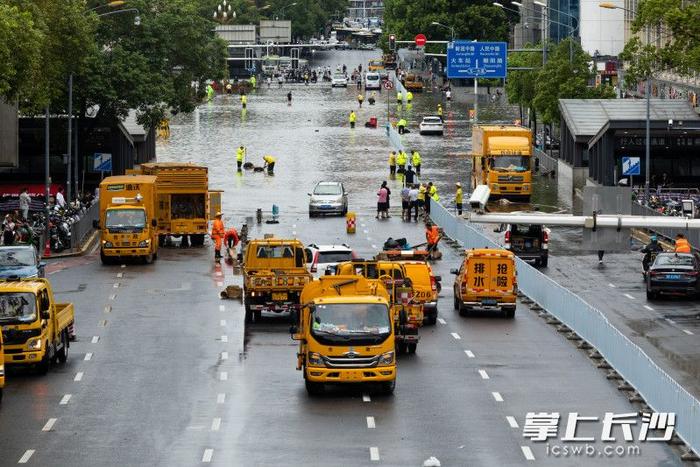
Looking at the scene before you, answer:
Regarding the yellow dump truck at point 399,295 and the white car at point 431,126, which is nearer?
the yellow dump truck at point 399,295

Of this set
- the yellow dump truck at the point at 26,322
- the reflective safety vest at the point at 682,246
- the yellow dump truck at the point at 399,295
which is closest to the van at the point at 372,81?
the reflective safety vest at the point at 682,246

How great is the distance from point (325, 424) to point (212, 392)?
15.2 feet

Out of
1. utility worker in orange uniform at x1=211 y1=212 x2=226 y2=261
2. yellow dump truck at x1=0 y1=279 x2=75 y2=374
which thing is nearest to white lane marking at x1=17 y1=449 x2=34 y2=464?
yellow dump truck at x1=0 y1=279 x2=75 y2=374

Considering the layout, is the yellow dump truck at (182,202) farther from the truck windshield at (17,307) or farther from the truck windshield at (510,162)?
the truck windshield at (17,307)

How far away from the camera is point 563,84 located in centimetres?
10869

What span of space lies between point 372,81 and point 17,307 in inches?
4707

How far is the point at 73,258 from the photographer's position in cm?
6538

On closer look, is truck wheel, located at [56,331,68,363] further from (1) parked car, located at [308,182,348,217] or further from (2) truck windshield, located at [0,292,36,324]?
(1) parked car, located at [308,182,348,217]

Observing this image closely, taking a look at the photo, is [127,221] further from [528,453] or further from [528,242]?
[528,453]

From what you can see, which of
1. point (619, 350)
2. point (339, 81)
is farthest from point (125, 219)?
point (339, 81)

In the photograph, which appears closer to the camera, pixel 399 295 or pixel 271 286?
pixel 399 295

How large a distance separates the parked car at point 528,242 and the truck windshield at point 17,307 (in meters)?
27.0

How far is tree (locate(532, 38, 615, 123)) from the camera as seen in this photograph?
10862cm

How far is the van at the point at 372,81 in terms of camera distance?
156500mm
